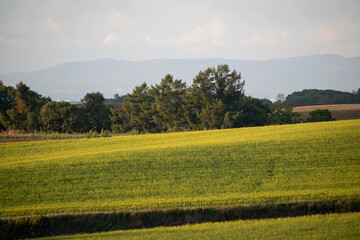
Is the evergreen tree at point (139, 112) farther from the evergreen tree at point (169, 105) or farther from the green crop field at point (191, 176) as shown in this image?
the green crop field at point (191, 176)

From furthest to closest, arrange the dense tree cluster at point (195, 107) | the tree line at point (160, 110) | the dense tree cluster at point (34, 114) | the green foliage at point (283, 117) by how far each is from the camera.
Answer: the green foliage at point (283, 117), the dense tree cluster at point (195, 107), the tree line at point (160, 110), the dense tree cluster at point (34, 114)

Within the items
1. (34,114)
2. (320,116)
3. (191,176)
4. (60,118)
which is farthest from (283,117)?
(191,176)

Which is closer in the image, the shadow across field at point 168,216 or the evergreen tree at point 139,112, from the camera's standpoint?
the shadow across field at point 168,216

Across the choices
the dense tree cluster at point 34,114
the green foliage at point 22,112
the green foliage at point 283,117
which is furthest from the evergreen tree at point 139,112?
the green foliage at point 283,117

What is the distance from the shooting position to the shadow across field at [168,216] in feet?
31.5

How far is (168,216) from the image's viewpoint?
983 centimetres

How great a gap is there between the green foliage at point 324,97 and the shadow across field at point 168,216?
7903cm

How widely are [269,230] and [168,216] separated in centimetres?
327

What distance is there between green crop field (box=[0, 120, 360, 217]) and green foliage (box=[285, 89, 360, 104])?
7113cm

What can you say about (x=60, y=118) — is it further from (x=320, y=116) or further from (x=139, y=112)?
(x=320, y=116)

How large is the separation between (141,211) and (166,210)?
2.62 ft

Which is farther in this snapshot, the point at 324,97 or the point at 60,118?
the point at 324,97

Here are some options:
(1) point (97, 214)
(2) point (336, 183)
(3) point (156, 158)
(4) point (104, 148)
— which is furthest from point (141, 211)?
(4) point (104, 148)

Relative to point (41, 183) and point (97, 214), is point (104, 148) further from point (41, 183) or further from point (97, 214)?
point (97, 214)
